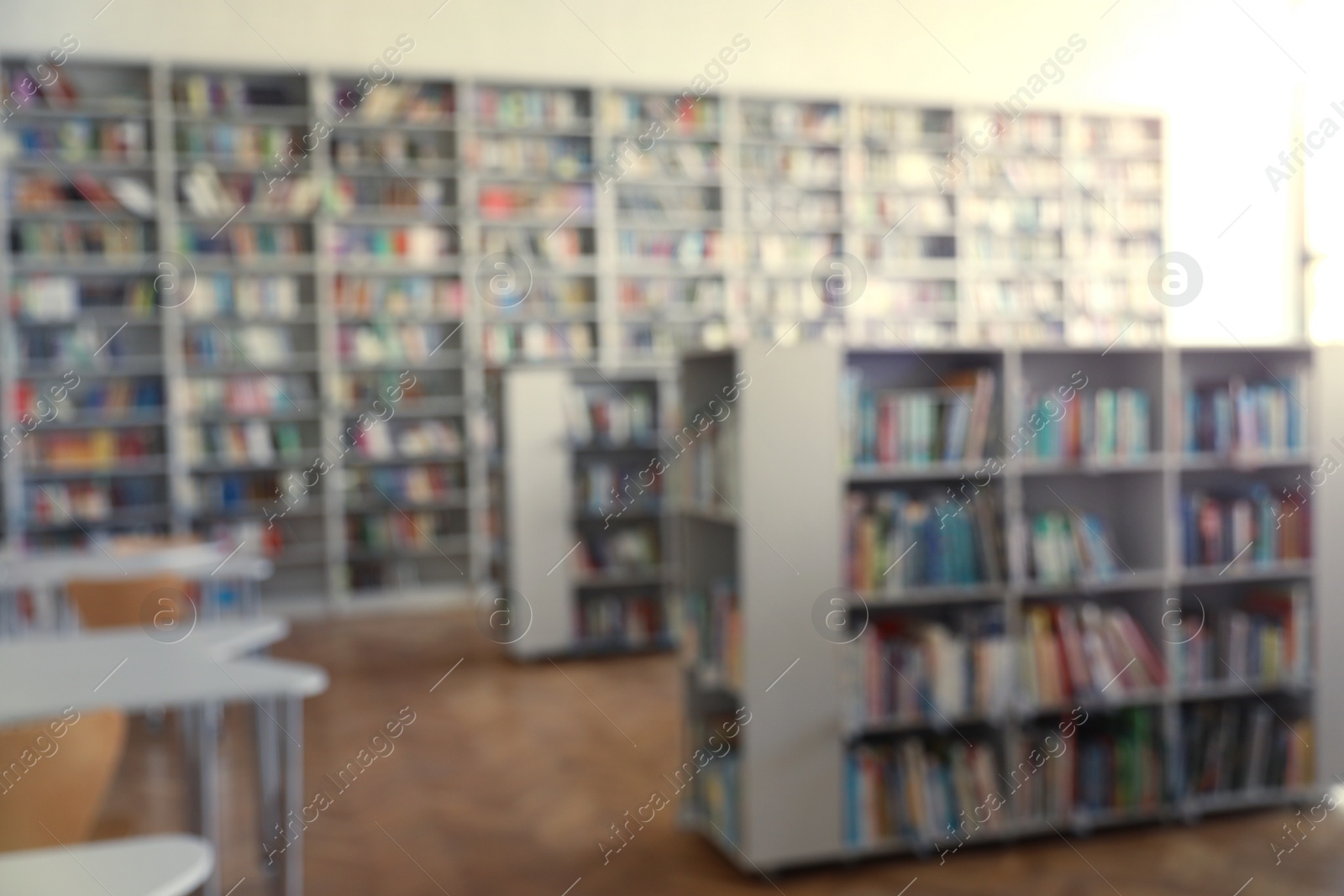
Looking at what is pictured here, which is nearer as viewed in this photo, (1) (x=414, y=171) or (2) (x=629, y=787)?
(2) (x=629, y=787)

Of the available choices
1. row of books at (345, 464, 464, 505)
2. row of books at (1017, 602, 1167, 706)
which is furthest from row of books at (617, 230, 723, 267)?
row of books at (1017, 602, 1167, 706)

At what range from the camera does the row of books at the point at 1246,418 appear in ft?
12.3

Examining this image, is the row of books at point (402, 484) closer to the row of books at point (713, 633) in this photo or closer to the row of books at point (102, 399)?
the row of books at point (102, 399)

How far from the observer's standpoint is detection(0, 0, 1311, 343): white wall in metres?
7.36

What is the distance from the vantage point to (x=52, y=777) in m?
1.84

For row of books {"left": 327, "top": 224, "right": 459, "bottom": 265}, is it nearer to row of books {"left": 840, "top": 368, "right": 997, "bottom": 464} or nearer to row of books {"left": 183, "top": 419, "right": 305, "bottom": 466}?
row of books {"left": 183, "top": 419, "right": 305, "bottom": 466}

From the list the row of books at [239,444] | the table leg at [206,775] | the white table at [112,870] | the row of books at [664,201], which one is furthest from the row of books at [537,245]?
the white table at [112,870]

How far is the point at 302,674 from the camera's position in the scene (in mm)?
2492

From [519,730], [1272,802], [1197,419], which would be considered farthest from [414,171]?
[1272,802]

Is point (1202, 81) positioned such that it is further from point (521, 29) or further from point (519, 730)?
point (519, 730)

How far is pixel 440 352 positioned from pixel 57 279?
2.25 m

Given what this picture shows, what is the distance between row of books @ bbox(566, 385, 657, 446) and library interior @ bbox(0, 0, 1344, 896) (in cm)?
3

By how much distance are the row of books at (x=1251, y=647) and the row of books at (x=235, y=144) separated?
5929 millimetres

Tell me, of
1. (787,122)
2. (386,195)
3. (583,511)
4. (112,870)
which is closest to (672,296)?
(787,122)
